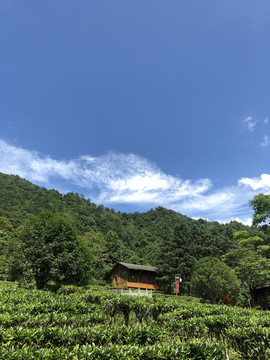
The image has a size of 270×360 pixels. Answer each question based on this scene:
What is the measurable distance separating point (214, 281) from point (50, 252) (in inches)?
637

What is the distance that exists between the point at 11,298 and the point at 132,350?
19.9ft

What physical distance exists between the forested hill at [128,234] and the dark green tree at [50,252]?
2029 centimetres

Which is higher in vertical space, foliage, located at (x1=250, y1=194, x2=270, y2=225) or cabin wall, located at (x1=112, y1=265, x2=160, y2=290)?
foliage, located at (x1=250, y1=194, x2=270, y2=225)

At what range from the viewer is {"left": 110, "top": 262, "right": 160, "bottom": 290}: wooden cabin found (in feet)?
116

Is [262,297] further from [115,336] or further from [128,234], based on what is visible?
[128,234]

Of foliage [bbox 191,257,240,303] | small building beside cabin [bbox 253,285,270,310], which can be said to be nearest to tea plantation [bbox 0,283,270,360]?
foliage [bbox 191,257,240,303]

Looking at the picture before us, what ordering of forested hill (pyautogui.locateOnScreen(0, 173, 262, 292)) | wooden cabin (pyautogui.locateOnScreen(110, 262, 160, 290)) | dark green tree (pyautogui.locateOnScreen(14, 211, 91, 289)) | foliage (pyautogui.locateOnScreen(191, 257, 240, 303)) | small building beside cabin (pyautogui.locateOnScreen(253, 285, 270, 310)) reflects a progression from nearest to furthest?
1. dark green tree (pyautogui.locateOnScreen(14, 211, 91, 289))
2. foliage (pyautogui.locateOnScreen(191, 257, 240, 303))
3. small building beside cabin (pyautogui.locateOnScreen(253, 285, 270, 310))
4. wooden cabin (pyautogui.locateOnScreen(110, 262, 160, 290))
5. forested hill (pyautogui.locateOnScreen(0, 173, 262, 292))

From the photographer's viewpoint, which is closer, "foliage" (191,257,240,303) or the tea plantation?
the tea plantation

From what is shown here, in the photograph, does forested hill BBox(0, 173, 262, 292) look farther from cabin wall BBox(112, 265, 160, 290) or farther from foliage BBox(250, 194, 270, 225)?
foliage BBox(250, 194, 270, 225)

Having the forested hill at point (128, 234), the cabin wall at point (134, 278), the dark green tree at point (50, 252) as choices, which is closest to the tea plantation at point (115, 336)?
the dark green tree at point (50, 252)

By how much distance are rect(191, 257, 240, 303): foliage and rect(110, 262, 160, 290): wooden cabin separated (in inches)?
566

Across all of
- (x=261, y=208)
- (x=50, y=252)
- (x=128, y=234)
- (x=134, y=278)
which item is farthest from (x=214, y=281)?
(x=128, y=234)

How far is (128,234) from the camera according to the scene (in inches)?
3278

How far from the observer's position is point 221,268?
71.3 ft
